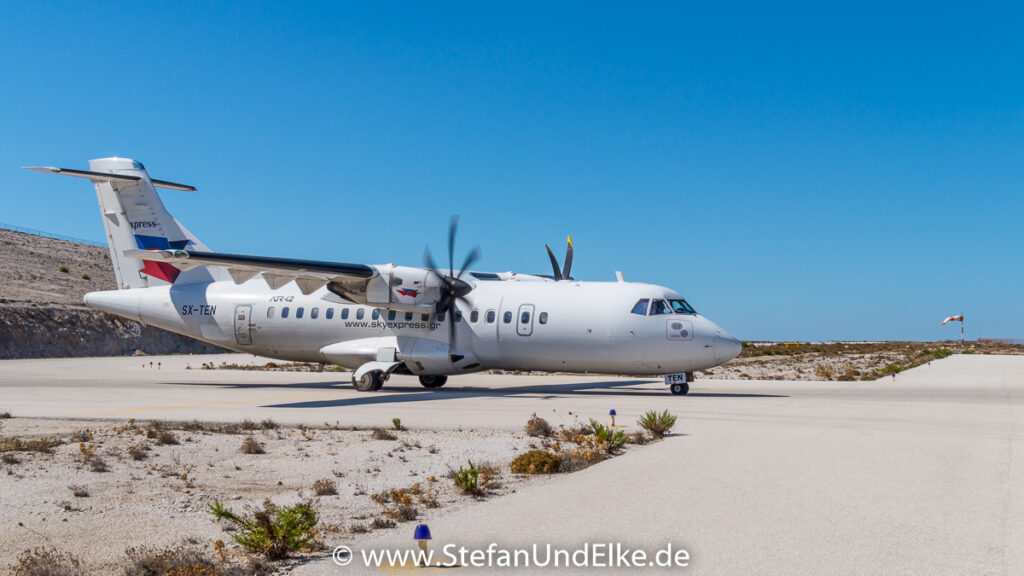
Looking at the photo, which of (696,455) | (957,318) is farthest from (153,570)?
(957,318)

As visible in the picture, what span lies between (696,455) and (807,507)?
326cm

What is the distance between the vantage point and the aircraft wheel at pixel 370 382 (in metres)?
23.9

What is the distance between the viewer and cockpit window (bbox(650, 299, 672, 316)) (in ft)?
71.2

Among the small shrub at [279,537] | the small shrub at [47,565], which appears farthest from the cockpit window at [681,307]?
the small shrub at [47,565]

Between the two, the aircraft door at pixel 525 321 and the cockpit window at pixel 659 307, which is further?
the aircraft door at pixel 525 321

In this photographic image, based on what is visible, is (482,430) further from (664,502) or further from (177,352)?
(177,352)

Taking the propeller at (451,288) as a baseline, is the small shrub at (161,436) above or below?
below

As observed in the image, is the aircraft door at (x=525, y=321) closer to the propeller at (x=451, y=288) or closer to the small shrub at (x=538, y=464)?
the propeller at (x=451, y=288)

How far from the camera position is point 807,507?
7316 millimetres

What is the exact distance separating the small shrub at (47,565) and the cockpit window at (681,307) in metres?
18.2

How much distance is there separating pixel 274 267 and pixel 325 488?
13777 millimetres

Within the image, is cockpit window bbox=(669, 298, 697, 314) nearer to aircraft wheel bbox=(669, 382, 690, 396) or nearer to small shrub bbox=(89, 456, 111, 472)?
aircraft wheel bbox=(669, 382, 690, 396)

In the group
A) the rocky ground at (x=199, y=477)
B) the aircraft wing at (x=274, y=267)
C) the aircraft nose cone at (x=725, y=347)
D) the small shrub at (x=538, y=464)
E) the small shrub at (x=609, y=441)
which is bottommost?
the rocky ground at (x=199, y=477)

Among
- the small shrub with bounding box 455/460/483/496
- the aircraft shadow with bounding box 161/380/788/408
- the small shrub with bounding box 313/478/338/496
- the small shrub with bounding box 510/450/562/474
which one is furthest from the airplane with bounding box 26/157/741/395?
the small shrub with bounding box 455/460/483/496
